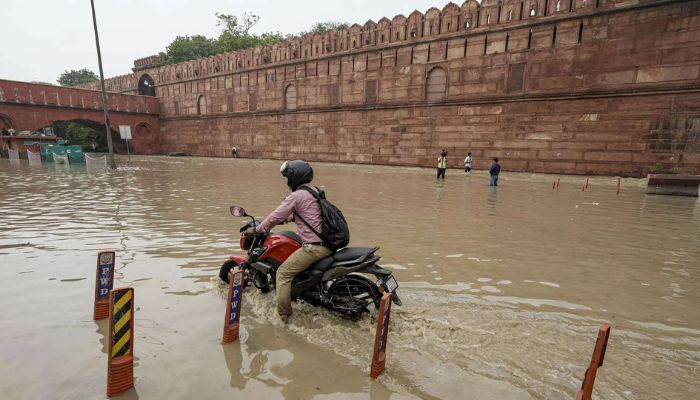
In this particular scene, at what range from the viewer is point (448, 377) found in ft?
7.98

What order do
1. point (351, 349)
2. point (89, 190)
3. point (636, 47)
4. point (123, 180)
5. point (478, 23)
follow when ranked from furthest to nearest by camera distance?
point (478, 23)
point (636, 47)
point (123, 180)
point (89, 190)
point (351, 349)

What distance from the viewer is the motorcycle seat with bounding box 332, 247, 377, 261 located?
3094 mm

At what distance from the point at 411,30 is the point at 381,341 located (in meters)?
22.6

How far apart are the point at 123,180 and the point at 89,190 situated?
2.82 meters

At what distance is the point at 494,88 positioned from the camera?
1895 cm

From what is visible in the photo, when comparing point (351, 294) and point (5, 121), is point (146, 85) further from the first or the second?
point (351, 294)

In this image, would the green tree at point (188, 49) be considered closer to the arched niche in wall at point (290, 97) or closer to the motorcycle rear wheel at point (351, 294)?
the arched niche in wall at point (290, 97)

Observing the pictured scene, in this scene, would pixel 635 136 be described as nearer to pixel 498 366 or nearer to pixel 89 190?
pixel 498 366

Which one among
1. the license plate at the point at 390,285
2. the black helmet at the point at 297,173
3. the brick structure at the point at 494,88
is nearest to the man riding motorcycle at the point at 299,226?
the black helmet at the point at 297,173

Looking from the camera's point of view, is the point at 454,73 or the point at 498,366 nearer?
the point at 498,366

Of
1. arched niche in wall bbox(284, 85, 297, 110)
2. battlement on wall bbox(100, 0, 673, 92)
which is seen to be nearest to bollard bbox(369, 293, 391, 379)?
battlement on wall bbox(100, 0, 673, 92)

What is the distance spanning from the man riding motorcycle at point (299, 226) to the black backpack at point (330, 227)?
34mm

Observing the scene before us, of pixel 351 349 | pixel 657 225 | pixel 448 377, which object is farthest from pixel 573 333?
pixel 657 225

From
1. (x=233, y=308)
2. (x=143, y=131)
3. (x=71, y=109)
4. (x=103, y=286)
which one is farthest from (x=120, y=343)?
(x=143, y=131)
